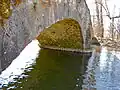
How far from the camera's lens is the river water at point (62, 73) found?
26.8 feet

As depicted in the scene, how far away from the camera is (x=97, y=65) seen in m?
11.6

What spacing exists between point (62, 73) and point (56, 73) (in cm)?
22

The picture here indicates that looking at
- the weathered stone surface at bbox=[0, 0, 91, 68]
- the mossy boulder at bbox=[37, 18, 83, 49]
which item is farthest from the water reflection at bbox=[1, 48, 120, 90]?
the weathered stone surface at bbox=[0, 0, 91, 68]

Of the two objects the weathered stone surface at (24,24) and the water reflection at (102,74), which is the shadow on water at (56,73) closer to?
the water reflection at (102,74)

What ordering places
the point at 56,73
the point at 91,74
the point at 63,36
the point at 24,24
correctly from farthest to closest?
the point at 63,36
the point at 91,74
the point at 56,73
the point at 24,24

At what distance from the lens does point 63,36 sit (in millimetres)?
14930

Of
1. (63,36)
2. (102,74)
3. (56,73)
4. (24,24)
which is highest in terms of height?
(24,24)

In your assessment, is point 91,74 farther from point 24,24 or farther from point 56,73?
point 24,24

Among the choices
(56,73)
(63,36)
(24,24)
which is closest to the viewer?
(24,24)

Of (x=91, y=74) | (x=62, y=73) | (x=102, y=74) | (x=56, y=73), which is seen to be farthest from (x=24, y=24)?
(x=102, y=74)

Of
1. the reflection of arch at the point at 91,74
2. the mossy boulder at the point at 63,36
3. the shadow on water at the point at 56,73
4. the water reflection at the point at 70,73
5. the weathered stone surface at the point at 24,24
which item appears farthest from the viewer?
the mossy boulder at the point at 63,36

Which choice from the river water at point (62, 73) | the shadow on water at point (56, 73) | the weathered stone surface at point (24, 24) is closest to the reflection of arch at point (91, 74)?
the river water at point (62, 73)

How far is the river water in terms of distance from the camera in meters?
8.17

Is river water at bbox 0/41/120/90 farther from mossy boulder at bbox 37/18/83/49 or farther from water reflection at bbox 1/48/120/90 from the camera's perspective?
mossy boulder at bbox 37/18/83/49
